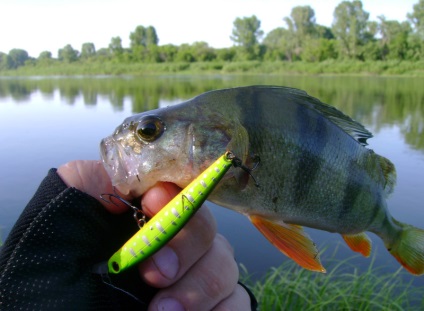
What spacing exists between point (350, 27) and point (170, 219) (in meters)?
61.5

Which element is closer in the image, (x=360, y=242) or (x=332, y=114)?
(x=332, y=114)

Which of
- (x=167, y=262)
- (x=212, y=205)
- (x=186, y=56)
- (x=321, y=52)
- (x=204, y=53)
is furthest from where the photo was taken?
(x=204, y=53)

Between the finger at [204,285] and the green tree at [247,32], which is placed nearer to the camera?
the finger at [204,285]

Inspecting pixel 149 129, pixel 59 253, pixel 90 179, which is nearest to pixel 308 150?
pixel 149 129

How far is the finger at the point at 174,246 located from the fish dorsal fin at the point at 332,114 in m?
0.62

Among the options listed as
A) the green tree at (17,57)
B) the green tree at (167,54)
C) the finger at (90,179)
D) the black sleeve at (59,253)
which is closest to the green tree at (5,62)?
the green tree at (17,57)

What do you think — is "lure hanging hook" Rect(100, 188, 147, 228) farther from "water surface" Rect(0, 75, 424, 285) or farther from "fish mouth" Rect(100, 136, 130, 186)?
"water surface" Rect(0, 75, 424, 285)

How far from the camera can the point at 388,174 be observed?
192 cm

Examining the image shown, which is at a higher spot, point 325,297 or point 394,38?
point 394,38

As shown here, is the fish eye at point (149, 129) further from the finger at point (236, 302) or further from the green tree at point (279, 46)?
the green tree at point (279, 46)

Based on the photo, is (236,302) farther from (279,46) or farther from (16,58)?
(16,58)

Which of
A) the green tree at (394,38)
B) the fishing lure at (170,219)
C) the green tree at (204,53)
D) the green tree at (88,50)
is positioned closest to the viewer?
the fishing lure at (170,219)

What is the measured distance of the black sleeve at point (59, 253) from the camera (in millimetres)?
1349

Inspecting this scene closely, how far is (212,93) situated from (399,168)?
7896mm
